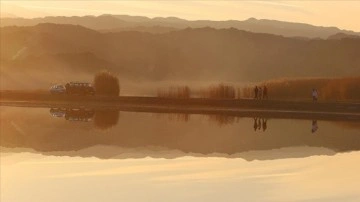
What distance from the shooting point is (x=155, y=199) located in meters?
1.75

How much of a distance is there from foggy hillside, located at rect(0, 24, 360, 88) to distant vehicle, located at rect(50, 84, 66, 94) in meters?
0.04

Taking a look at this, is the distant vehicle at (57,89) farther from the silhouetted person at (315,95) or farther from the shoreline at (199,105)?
the silhouetted person at (315,95)

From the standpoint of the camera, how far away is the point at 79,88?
5.82 ft

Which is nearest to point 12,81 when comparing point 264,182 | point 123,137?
point 123,137

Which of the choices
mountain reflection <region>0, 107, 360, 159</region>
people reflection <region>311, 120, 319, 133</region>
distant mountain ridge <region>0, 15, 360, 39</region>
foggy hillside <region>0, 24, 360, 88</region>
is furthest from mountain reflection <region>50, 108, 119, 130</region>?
people reflection <region>311, 120, 319, 133</region>

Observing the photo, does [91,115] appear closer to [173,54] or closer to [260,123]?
[173,54]

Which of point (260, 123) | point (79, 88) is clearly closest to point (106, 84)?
point (79, 88)

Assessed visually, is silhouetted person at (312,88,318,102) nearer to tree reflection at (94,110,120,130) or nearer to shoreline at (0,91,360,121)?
shoreline at (0,91,360,121)

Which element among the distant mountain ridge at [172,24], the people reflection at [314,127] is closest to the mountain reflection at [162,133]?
the people reflection at [314,127]

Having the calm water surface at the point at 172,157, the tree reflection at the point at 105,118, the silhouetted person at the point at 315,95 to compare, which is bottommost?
the calm water surface at the point at 172,157

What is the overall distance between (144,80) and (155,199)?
0.36 metres

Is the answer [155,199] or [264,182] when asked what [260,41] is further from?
[155,199]

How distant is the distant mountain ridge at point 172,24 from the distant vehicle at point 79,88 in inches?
6.9

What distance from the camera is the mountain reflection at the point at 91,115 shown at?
176 centimetres
